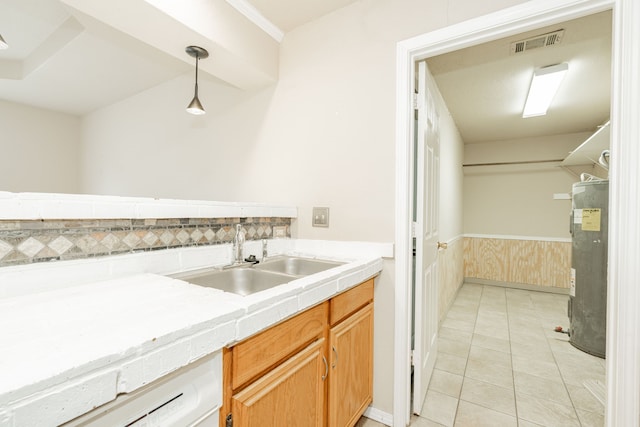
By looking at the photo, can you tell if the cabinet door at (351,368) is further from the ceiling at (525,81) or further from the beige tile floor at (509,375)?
the ceiling at (525,81)

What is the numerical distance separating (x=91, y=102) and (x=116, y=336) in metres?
4.41

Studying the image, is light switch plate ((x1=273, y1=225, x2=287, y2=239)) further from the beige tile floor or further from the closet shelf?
the closet shelf

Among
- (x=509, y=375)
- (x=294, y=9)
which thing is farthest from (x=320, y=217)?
(x=509, y=375)

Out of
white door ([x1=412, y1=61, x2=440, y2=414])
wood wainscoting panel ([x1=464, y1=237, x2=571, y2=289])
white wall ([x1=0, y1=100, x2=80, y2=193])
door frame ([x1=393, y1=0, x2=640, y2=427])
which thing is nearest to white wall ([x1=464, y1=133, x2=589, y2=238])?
wood wainscoting panel ([x1=464, y1=237, x2=571, y2=289])

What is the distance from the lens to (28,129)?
3928 mm

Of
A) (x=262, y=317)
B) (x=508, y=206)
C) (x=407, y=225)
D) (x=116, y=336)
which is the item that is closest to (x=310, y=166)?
(x=407, y=225)

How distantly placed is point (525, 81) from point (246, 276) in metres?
3.02

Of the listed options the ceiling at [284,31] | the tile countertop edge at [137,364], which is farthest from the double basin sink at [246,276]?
the ceiling at [284,31]

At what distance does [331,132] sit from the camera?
1790 mm

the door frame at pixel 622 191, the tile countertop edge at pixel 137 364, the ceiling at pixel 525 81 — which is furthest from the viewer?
the ceiling at pixel 525 81

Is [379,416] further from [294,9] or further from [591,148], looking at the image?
[591,148]

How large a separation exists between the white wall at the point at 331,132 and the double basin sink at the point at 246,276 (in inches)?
12.5

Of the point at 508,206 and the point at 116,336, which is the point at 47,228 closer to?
the point at 116,336

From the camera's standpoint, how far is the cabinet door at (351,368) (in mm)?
1225
